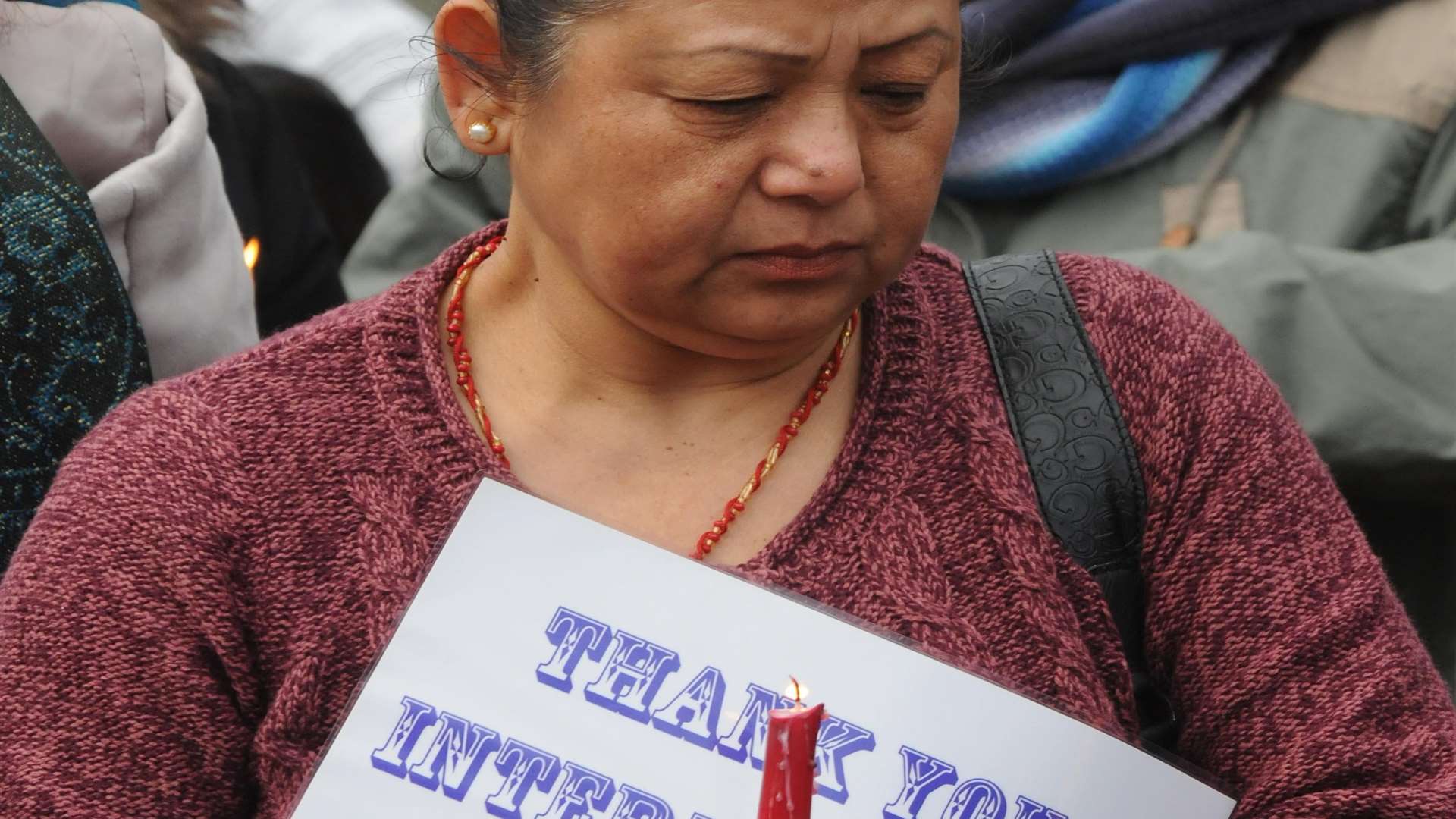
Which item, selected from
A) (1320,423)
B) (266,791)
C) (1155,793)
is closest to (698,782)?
(1155,793)

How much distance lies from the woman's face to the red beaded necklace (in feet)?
0.41

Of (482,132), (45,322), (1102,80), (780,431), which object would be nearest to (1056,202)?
(1102,80)

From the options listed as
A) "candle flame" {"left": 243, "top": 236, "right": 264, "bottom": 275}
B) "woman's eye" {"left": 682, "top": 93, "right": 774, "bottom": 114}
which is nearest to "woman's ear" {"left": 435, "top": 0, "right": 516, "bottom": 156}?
"woman's eye" {"left": 682, "top": 93, "right": 774, "bottom": 114}

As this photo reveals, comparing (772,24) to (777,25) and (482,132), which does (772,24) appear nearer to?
(777,25)

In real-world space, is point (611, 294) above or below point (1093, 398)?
below

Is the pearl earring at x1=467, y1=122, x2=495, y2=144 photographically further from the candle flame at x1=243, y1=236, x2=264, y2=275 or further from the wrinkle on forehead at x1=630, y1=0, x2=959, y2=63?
the candle flame at x1=243, y1=236, x2=264, y2=275

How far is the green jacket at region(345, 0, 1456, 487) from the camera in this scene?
2.10 metres

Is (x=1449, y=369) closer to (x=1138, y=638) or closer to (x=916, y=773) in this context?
(x=1138, y=638)

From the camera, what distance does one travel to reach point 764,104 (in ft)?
4.42

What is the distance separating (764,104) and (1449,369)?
3.68 feet

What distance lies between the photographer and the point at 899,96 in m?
1.40

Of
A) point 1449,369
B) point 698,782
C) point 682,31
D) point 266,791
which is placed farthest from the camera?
point 1449,369

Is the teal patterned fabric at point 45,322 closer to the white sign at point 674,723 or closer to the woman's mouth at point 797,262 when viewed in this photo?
the white sign at point 674,723

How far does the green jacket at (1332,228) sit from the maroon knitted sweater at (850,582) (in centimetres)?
65
